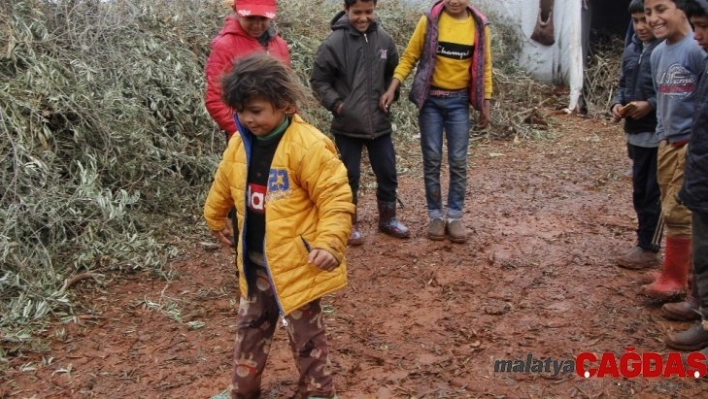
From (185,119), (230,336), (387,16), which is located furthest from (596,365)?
(387,16)

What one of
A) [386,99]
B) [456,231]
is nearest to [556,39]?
[456,231]

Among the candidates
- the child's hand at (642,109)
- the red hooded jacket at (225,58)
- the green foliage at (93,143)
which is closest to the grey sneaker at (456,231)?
the child's hand at (642,109)

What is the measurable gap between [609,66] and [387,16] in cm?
359

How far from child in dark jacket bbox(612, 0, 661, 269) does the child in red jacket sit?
7.20 feet

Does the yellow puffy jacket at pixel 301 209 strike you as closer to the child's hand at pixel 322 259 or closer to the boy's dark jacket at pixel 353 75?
the child's hand at pixel 322 259

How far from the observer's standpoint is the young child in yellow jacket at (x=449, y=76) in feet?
15.3

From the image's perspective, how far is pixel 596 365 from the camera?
3.17m

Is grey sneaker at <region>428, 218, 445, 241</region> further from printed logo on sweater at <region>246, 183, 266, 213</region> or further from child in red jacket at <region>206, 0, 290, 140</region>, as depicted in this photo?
printed logo on sweater at <region>246, 183, 266, 213</region>

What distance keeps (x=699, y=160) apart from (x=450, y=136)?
2.06 meters

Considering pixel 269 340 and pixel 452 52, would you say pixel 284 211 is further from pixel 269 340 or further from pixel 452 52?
pixel 452 52

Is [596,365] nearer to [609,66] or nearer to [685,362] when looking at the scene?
[685,362]

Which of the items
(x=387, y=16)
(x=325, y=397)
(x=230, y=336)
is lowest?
(x=230, y=336)

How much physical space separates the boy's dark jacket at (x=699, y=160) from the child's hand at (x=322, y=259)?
68.2 inches

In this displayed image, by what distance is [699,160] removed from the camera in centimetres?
296
